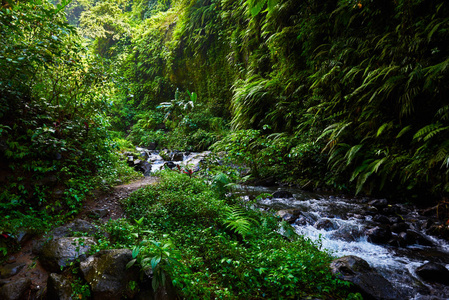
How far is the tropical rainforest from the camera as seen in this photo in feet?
9.83

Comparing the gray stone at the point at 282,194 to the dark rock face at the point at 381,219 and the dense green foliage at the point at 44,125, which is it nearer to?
the dark rock face at the point at 381,219

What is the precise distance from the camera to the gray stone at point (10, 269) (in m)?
2.21

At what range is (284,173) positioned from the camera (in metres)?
7.19

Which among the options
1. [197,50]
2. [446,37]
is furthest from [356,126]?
[197,50]

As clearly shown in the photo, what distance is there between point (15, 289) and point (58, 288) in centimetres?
38

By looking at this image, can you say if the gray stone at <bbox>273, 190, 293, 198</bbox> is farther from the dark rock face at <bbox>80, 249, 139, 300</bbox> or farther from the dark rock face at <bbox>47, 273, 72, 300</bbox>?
the dark rock face at <bbox>47, 273, 72, 300</bbox>

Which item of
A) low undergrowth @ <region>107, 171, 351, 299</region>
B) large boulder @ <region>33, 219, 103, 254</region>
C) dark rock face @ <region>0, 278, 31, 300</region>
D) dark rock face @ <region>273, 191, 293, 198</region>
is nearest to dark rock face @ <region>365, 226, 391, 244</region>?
low undergrowth @ <region>107, 171, 351, 299</region>

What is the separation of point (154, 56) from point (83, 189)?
15603 mm

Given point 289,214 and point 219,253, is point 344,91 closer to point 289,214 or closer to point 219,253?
point 289,214

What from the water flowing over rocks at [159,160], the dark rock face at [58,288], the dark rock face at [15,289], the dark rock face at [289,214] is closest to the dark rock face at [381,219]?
the dark rock face at [289,214]

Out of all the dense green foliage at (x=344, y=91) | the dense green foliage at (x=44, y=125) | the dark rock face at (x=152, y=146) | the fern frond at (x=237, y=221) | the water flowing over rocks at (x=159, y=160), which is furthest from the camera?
the dark rock face at (x=152, y=146)

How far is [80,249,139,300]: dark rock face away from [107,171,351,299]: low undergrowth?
13 cm

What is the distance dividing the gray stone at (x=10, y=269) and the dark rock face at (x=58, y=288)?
0.54 metres

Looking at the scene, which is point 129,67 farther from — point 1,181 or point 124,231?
point 124,231
